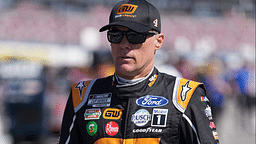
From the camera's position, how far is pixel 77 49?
1515 cm

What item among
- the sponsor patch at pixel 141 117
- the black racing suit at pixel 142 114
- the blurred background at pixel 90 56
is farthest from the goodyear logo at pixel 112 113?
the blurred background at pixel 90 56

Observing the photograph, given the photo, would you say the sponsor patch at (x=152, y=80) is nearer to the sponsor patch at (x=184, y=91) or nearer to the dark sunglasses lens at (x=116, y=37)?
the sponsor patch at (x=184, y=91)

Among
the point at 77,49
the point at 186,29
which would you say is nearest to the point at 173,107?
the point at 77,49

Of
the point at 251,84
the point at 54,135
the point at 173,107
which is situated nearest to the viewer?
the point at 173,107

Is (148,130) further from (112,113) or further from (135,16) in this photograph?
(135,16)

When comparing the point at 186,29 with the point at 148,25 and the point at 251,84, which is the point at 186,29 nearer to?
the point at 251,84

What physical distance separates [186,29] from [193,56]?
12.5 feet

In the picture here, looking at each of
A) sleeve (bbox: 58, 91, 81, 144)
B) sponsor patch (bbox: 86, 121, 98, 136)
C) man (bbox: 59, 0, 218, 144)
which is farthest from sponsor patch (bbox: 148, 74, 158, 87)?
sleeve (bbox: 58, 91, 81, 144)

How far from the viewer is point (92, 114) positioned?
2133mm

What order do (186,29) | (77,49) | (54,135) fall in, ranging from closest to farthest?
(54,135) → (77,49) → (186,29)

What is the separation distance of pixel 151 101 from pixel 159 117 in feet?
0.39

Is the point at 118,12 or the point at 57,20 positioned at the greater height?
the point at 57,20

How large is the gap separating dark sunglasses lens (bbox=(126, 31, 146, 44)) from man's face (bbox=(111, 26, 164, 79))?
0.02 metres

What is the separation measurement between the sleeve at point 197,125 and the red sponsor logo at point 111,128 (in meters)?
0.39
